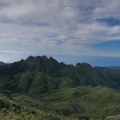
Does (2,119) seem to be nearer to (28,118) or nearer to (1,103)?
(28,118)

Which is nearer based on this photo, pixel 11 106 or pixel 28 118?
pixel 28 118

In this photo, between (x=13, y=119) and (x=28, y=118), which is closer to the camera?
(x=13, y=119)

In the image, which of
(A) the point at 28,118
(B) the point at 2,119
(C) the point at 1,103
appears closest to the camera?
(B) the point at 2,119

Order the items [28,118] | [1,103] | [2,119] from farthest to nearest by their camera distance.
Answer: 1. [1,103]
2. [28,118]
3. [2,119]

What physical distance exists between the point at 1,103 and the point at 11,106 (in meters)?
7.21

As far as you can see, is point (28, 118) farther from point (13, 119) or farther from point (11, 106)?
point (11, 106)

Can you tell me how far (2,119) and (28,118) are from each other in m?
20.8

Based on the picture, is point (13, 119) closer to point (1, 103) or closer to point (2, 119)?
point (2, 119)

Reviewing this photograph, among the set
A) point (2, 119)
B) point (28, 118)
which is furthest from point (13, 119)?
point (28, 118)

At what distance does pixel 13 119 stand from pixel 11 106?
239ft

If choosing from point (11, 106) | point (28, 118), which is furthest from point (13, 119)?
point (11, 106)

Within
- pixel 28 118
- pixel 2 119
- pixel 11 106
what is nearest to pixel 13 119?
pixel 2 119

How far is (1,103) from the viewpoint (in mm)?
185500

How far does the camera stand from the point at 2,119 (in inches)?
4491
